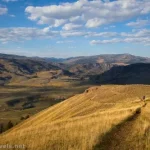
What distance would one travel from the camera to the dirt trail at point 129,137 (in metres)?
38.7

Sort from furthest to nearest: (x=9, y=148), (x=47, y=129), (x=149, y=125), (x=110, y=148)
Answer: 1. (x=47, y=129)
2. (x=149, y=125)
3. (x=9, y=148)
4. (x=110, y=148)

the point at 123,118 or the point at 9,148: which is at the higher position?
the point at 123,118

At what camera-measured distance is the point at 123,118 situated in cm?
4891

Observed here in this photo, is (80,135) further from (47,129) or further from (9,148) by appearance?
(9,148)

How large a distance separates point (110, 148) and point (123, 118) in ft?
38.0

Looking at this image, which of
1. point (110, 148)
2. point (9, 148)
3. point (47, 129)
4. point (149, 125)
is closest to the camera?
point (110, 148)

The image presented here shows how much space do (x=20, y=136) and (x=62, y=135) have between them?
7.09m

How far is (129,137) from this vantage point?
4131 cm

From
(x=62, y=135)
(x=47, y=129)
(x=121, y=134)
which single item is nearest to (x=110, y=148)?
(x=121, y=134)

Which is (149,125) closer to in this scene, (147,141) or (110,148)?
(147,141)

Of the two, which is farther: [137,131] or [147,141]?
[137,131]

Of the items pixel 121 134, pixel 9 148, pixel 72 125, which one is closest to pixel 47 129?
pixel 72 125

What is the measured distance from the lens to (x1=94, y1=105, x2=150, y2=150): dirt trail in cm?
3869

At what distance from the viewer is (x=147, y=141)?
39.9 meters
